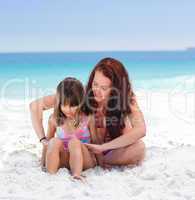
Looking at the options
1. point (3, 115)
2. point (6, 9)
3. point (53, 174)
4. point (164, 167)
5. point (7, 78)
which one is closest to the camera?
point (53, 174)

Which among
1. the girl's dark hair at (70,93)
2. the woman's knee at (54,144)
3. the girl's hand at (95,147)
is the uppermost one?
the girl's dark hair at (70,93)

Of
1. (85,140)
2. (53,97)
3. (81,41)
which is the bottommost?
(85,140)

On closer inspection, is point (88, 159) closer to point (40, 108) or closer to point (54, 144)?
point (54, 144)

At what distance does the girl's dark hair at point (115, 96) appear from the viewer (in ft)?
8.14

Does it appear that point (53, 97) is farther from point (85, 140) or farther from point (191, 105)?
point (191, 105)

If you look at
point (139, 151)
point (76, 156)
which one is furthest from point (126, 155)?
point (76, 156)

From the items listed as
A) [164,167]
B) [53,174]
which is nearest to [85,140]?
A: [53,174]

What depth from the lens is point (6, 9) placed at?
15.5 meters

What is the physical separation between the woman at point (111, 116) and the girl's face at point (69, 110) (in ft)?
0.29

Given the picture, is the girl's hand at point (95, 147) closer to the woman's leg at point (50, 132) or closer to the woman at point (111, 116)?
the woman at point (111, 116)

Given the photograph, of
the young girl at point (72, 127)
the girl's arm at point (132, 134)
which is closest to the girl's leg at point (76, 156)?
the young girl at point (72, 127)

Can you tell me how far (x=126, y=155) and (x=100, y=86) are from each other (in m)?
0.44

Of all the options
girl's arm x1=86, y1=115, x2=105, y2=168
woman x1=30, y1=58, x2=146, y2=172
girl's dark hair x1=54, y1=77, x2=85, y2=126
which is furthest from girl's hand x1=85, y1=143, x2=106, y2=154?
girl's dark hair x1=54, y1=77, x2=85, y2=126

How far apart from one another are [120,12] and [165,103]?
11.3 meters
